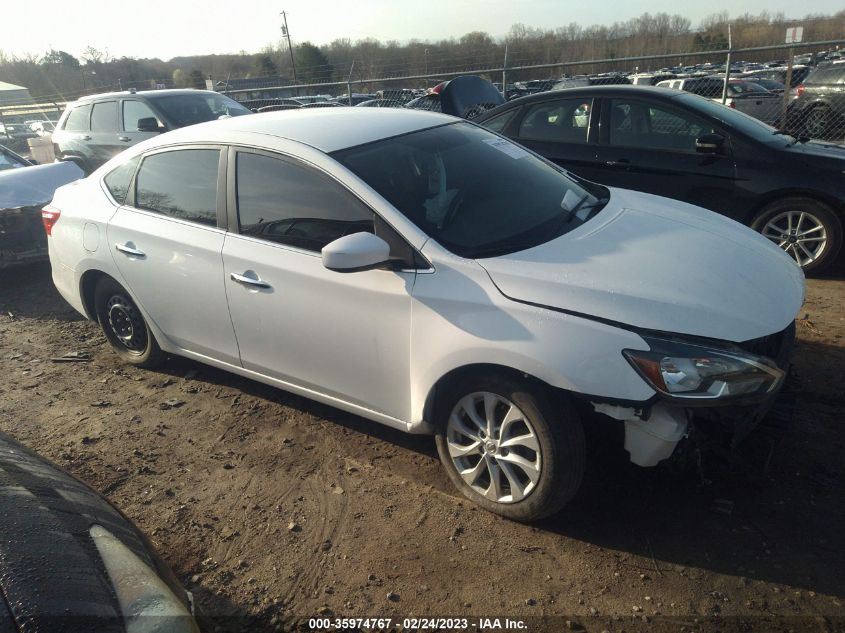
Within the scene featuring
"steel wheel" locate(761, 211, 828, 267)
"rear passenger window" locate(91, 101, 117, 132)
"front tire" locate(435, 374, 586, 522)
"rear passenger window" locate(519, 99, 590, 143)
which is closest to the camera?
"front tire" locate(435, 374, 586, 522)

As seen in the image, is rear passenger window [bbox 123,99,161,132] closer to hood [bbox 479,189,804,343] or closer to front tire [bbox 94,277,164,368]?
front tire [bbox 94,277,164,368]

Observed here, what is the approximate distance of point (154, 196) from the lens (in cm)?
391

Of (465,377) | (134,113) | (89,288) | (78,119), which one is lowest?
(89,288)

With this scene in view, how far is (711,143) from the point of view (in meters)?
5.50

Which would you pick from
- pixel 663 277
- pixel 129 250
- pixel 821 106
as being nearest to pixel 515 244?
pixel 663 277

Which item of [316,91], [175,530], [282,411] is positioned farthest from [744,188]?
[316,91]

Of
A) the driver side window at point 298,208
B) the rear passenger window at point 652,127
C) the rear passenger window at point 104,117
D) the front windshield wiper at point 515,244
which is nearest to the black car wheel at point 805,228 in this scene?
the rear passenger window at point 652,127

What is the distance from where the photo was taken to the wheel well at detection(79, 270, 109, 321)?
14.4 feet

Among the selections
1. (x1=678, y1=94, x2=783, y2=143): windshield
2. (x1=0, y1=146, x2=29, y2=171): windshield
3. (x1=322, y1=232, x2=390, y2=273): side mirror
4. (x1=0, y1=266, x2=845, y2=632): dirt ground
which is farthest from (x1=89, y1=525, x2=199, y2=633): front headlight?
(x1=0, y1=146, x2=29, y2=171): windshield

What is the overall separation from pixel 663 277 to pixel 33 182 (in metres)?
6.92

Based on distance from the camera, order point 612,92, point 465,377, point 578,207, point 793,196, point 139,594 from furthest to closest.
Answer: point 612,92 < point 793,196 < point 578,207 < point 465,377 < point 139,594

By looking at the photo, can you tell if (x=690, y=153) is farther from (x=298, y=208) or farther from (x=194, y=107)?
(x=194, y=107)

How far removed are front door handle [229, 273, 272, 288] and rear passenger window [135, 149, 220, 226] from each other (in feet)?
1.24

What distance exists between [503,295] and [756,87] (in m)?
17.7
